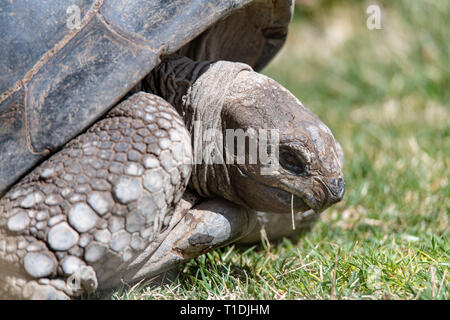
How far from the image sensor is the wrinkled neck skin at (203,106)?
2.35 meters

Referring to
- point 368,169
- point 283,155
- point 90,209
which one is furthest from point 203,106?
point 368,169

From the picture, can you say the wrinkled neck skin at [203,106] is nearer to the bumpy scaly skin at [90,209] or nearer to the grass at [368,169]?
the bumpy scaly skin at [90,209]

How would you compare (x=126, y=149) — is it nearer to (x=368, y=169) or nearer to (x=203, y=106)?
(x=203, y=106)

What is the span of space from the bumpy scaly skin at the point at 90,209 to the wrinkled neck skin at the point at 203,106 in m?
0.25

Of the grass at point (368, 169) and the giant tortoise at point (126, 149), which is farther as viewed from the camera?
the grass at point (368, 169)

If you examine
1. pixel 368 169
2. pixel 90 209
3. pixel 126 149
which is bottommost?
pixel 368 169

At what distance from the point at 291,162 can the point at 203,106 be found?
43cm

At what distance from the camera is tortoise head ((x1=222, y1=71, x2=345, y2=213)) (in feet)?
7.30

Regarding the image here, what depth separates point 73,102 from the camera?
2.04 metres

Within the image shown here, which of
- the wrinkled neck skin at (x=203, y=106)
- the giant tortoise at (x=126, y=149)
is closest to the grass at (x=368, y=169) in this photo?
the giant tortoise at (x=126, y=149)

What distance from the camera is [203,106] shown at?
237 cm

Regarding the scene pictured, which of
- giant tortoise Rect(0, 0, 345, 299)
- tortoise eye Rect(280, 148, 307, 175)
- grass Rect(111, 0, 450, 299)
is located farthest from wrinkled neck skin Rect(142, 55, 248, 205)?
grass Rect(111, 0, 450, 299)

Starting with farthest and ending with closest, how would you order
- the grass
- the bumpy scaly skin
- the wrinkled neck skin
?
the wrinkled neck skin → the grass → the bumpy scaly skin

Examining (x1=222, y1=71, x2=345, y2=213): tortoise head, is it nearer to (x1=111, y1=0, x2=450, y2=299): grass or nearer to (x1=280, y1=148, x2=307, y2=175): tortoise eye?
(x1=280, y1=148, x2=307, y2=175): tortoise eye
